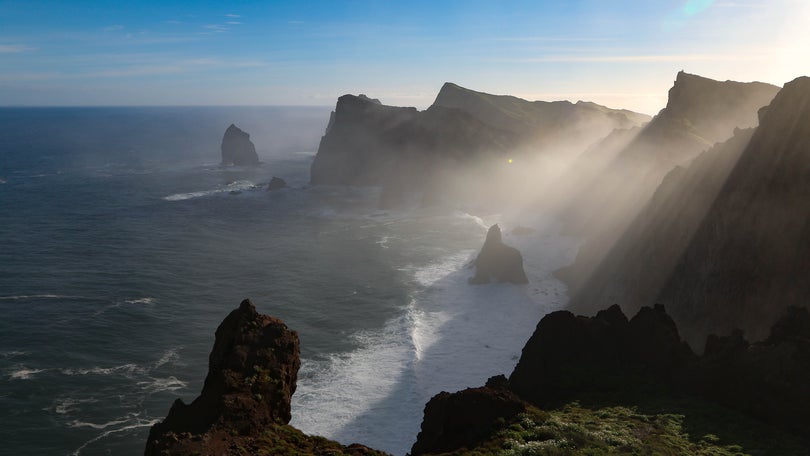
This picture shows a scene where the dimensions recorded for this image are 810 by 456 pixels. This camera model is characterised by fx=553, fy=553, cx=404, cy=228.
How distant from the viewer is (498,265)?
7831 centimetres

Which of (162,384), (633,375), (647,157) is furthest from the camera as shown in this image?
(647,157)

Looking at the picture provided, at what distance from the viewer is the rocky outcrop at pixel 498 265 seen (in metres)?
77.8

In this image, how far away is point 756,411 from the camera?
106 feet

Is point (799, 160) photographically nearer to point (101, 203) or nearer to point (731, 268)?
point (731, 268)

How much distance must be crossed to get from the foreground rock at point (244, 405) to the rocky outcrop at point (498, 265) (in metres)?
51.1

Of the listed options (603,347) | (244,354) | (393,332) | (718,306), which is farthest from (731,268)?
(244,354)

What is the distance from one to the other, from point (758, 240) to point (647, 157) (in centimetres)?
5147

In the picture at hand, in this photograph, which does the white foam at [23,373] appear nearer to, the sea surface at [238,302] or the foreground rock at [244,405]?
the sea surface at [238,302]

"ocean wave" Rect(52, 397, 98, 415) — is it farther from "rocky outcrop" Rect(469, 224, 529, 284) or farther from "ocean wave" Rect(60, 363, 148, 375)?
"rocky outcrop" Rect(469, 224, 529, 284)

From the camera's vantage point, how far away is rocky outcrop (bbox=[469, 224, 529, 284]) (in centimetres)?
7775

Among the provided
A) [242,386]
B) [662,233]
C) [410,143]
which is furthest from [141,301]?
[410,143]

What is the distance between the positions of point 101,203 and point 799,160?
453 ft

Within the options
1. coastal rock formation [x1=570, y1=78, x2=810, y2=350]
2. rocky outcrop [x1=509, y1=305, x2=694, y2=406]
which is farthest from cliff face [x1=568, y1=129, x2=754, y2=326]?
rocky outcrop [x1=509, y1=305, x2=694, y2=406]

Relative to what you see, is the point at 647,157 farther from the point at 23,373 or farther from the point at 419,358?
the point at 23,373
